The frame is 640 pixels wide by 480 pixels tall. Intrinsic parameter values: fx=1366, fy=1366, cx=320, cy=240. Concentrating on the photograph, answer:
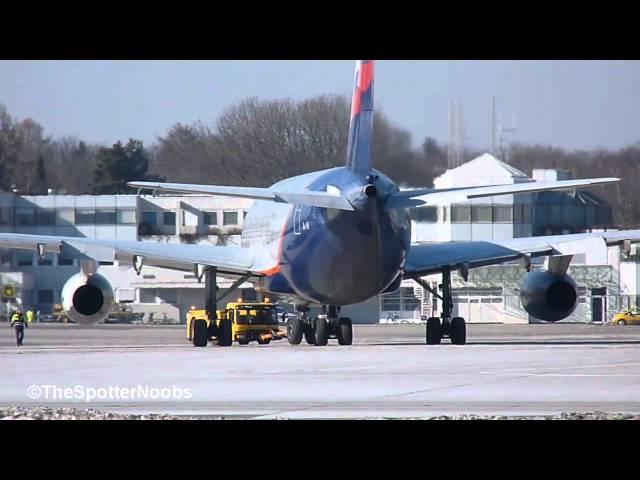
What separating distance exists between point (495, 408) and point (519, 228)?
4751 cm

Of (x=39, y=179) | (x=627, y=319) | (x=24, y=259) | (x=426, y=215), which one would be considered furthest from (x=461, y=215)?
(x=39, y=179)

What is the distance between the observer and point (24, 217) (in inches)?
2008

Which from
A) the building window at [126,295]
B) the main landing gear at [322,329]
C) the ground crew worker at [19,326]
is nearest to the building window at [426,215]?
the building window at [126,295]

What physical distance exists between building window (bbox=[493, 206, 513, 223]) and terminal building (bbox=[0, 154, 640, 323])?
0.16 ft

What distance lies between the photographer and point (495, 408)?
19438 mm

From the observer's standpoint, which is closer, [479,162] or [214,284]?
[214,284]

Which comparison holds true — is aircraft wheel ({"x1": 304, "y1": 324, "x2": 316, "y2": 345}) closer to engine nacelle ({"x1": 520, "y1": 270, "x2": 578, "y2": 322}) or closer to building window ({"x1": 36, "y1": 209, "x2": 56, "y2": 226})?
engine nacelle ({"x1": 520, "y1": 270, "x2": 578, "y2": 322})

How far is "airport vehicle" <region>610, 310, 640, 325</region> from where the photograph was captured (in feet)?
218

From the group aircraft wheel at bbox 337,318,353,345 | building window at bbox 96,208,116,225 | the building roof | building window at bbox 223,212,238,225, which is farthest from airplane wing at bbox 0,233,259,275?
building window at bbox 223,212,238,225

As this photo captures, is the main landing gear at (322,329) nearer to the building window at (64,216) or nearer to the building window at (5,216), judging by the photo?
the building window at (5,216)

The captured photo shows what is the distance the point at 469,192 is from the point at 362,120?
7050 mm

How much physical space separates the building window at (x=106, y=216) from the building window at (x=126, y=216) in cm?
68

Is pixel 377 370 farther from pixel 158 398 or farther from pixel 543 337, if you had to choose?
pixel 543 337
